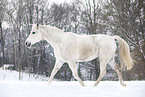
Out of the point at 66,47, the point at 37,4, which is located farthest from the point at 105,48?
the point at 37,4

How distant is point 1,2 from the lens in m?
16.0

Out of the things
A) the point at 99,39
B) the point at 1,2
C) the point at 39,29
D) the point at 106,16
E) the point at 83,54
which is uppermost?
the point at 1,2

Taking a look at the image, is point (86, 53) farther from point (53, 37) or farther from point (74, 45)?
point (53, 37)

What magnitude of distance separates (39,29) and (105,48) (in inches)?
66.7

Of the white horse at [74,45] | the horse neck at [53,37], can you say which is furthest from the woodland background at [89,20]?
the horse neck at [53,37]

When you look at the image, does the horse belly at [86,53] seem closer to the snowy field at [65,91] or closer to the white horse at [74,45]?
the white horse at [74,45]

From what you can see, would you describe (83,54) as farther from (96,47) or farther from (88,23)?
(88,23)

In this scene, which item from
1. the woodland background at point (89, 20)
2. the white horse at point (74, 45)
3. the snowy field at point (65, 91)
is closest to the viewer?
the snowy field at point (65, 91)

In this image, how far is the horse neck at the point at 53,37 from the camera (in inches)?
145

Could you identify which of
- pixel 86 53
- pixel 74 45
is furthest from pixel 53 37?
pixel 86 53

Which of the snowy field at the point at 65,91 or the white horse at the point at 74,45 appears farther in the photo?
the white horse at the point at 74,45

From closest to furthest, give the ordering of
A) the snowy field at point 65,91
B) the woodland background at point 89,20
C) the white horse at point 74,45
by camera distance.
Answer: the snowy field at point 65,91 → the white horse at point 74,45 → the woodland background at point 89,20

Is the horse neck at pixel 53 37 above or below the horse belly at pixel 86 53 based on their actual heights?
above

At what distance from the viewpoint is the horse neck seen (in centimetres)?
370
